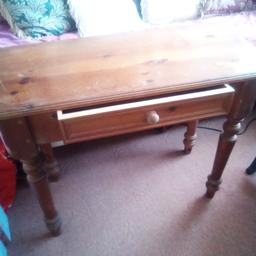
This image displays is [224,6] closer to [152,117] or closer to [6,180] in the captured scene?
[152,117]

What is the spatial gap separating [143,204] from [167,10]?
3.61 feet

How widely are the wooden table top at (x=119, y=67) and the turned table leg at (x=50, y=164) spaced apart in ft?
1.56

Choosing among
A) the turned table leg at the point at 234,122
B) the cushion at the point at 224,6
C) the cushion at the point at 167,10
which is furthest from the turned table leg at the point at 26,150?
the cushion at the point at 224,6

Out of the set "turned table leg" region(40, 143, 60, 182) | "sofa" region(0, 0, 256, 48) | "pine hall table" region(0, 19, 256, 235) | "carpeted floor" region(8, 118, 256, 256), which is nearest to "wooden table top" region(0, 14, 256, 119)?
"pine hall table" region(0, 19, 256, 235)

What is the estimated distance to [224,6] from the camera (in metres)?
1.55

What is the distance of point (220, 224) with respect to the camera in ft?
3.76

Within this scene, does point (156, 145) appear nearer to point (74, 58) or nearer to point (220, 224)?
point (220, 224)

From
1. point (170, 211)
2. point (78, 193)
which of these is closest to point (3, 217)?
point (78, 193)

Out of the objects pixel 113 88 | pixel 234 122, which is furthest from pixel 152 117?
pixel 234 122

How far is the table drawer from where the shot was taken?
0.70 meters

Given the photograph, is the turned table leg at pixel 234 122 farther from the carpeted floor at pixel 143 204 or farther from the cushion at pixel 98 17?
the cushion at pixel 98 17

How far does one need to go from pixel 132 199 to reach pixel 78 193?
0.29 meters

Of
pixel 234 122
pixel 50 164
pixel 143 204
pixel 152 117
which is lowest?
pixel 143 204

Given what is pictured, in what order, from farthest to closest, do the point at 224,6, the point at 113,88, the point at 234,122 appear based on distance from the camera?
the point at 224,6, the point at 234,122, the point at 113,88
